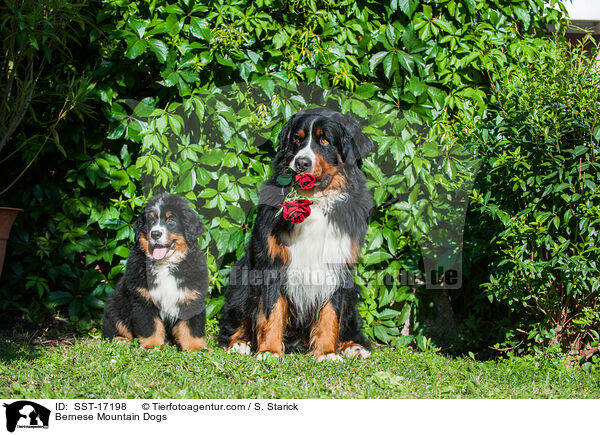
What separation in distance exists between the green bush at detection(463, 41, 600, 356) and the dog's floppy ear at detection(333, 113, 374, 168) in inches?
33.4

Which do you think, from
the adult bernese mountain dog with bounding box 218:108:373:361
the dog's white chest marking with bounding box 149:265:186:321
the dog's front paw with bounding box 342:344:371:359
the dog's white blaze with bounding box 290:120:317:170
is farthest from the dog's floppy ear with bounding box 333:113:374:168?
the dog's white chest marking with bounding box 149:265:186:321

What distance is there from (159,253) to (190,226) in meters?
0.30

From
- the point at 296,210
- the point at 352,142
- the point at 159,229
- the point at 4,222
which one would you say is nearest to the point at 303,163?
the point at 296,210

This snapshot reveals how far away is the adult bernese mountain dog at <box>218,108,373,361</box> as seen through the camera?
3.79 meters

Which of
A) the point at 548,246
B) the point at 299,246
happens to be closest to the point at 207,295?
the point at 299,246

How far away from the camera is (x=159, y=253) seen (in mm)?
3863

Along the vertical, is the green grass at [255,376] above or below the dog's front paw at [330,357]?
below

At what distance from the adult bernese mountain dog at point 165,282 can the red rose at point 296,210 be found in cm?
70

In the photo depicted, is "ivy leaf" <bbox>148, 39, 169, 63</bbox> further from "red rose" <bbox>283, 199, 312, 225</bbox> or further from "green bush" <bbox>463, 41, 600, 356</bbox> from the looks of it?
"green bush" <bbox>463, 41, 600, 356</bbox>

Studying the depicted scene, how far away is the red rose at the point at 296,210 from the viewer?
3.81m
